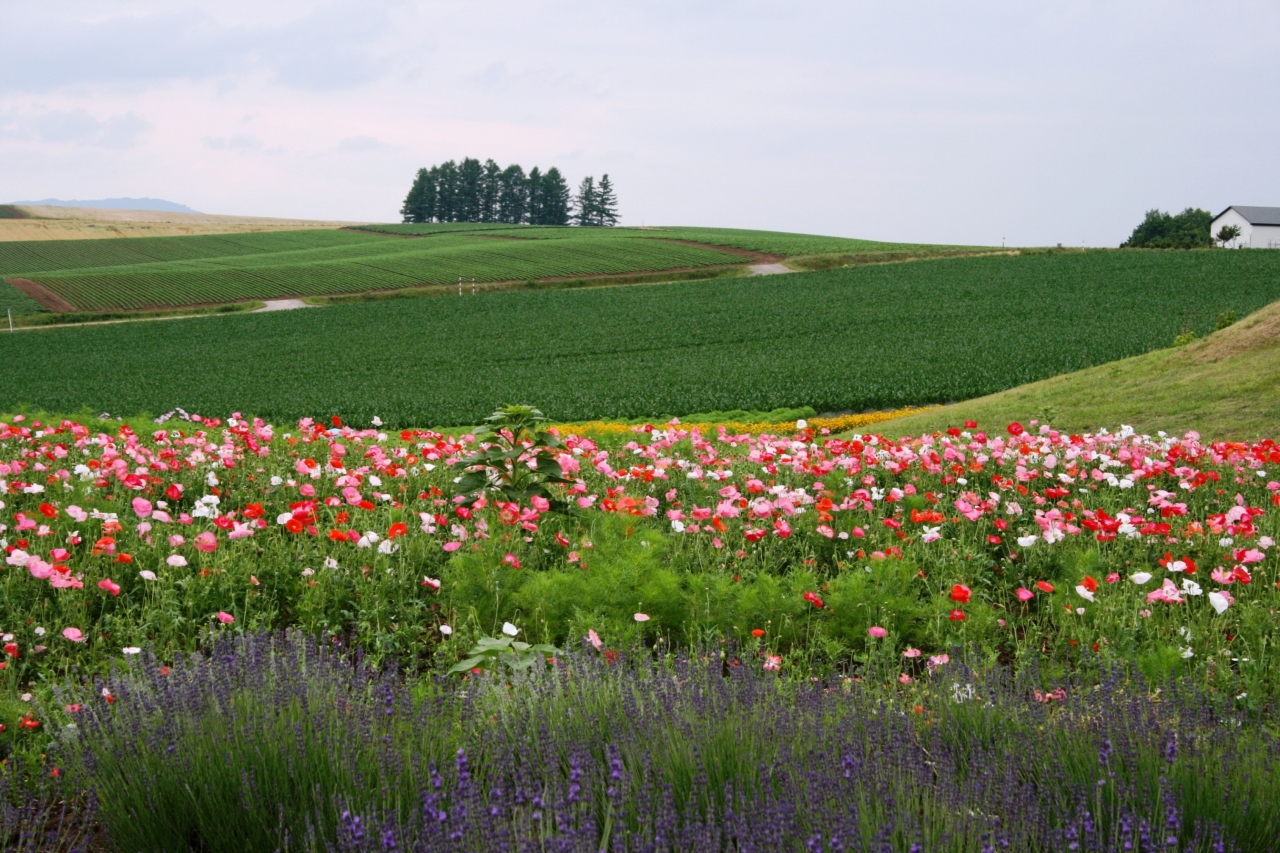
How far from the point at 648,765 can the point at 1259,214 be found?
368 feet

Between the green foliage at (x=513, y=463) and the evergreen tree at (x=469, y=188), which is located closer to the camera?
the green foliage at (x=513, y=463)

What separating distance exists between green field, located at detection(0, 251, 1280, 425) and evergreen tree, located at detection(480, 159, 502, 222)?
73.5 m

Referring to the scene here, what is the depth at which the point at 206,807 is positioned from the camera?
3043 mm

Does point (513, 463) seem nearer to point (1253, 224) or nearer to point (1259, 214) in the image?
point (1253, 224)

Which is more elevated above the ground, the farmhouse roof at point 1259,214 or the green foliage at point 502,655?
the farmhouse roof at point 1259,214

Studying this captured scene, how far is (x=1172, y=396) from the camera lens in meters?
14.1

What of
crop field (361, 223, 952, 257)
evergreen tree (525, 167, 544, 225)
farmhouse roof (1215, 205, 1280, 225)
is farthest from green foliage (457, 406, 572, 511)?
evergreen tree (525, 167, 544, 225)

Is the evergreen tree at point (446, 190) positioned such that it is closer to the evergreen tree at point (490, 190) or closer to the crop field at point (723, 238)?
the evergreen tree at point (490, 190)

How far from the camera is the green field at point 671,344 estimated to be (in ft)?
82.7

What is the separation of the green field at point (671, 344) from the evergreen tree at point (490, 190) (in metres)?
73.5

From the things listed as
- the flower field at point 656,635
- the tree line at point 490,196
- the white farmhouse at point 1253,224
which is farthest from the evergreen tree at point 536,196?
the flower field at point 656,635

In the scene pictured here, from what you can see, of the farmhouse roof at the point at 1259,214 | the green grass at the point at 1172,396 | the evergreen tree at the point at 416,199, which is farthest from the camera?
the evergreen tree at the point at 416,199

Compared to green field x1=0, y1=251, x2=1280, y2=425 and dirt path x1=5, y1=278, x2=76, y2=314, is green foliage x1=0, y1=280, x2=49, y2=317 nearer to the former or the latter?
dirt path x1=5, y1=278, x2=76, y2=314

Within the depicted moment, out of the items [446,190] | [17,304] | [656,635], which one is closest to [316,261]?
[17,304]
